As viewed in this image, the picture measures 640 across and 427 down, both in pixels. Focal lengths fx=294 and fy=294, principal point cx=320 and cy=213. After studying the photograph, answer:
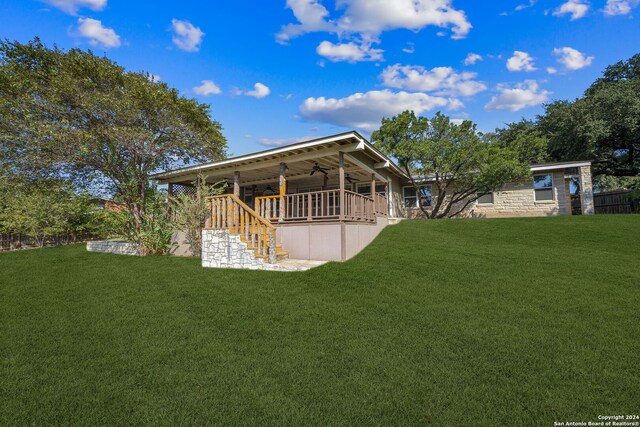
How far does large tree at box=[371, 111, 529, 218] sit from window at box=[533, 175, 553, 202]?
4.65ft

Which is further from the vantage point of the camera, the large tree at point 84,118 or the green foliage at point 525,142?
the green foliage at point 525,142

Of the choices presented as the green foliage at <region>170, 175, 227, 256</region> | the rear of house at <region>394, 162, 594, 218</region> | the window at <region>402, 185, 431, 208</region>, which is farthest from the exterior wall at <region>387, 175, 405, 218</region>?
the green foliage at <region>170, 175, 227, 256</region>

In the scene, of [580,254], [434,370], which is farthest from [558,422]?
[580,254]

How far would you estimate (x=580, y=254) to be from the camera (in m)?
6.93

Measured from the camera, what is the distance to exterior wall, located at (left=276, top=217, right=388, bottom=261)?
777 centimetres

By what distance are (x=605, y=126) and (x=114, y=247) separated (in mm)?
25721

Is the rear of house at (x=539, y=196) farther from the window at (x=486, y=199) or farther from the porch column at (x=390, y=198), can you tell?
the porch column at (x=390, y=198)

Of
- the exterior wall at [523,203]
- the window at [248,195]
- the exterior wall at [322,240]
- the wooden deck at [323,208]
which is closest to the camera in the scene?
the exterior wall at [322,240]

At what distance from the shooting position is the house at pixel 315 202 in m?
7.47

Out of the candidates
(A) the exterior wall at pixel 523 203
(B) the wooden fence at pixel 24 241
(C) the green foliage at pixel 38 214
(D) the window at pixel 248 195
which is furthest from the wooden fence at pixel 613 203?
(B) the wooden fence at pixel 24 241

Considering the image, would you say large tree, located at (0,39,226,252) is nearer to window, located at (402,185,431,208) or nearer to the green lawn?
the green lawn

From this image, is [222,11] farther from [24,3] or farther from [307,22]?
[24,3]

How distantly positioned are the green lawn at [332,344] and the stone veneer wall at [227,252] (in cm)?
54

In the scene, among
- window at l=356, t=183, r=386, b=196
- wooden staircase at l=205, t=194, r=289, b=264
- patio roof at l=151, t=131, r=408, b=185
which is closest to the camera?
wooden staircase at l=205, t=194, r=289, b=264
